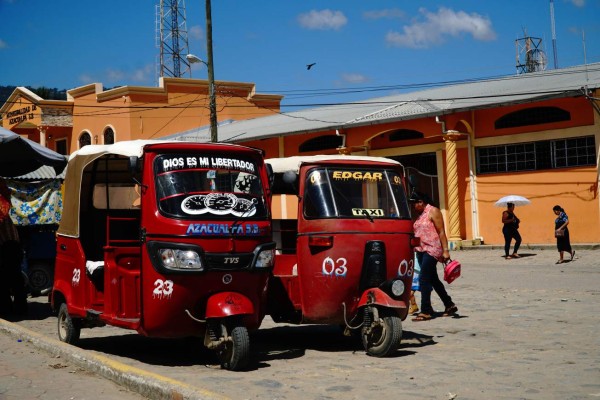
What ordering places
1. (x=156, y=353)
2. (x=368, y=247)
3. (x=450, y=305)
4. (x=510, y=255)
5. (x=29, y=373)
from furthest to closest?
(x=510, y=255), (x=450, y=305), (x=156, y=353), (x=368, y=247), (x=29, y=373)

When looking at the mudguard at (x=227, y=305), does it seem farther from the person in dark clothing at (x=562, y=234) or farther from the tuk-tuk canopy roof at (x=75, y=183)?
the person in dark clothing at (x=562, y=234)

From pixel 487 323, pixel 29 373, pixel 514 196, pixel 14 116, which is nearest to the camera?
pixel 29 373

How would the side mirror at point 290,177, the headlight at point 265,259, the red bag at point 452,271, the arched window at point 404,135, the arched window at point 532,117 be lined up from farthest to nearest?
the arched window at point 404,135 < the arched window at point 532,117 < the red bag at point 452,271 < the side mirror at point 290,177 < the headlight at point 265,259

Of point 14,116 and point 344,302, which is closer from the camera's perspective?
point 344,302

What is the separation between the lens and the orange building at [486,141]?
25297 millimetres

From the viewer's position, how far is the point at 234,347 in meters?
8.06

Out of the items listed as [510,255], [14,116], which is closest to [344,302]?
[510,255]

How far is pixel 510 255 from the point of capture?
79.4 ft

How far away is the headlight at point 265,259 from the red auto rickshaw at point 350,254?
575 millimetres

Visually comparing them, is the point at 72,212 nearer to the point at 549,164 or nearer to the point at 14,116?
the point at 549,164

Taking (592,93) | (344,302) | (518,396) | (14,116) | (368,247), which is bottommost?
(518,396)

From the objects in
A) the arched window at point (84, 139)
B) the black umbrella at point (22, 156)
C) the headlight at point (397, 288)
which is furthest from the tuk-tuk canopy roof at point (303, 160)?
the arched window at point (84, 139)

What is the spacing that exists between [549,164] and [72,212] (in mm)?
19356

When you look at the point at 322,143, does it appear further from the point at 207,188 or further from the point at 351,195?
the point at 207,188
